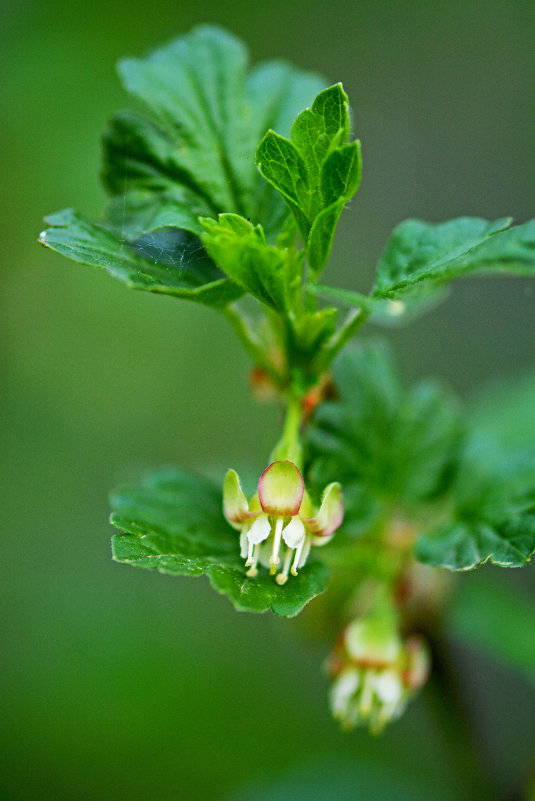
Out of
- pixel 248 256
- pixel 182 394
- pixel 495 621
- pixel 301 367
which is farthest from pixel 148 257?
pixel 182 394

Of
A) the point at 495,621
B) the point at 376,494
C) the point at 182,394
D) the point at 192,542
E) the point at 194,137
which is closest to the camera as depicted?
the point at 192,542

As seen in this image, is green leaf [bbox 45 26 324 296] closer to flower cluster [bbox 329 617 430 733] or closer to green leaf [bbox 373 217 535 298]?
green leaf [bbox 373 217 535 298]

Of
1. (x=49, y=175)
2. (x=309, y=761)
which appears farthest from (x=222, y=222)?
(x=49, y=175)

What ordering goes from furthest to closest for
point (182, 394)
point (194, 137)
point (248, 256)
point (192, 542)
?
point (182, 394)
point (194, 137)
point (192, 542)
point (248, 256)

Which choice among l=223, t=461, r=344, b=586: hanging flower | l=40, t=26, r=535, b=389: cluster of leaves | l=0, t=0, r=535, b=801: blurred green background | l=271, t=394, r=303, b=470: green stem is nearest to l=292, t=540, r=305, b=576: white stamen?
l=223, t=461, r=344, b=586: hanging flower

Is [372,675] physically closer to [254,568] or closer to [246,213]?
[254,568]

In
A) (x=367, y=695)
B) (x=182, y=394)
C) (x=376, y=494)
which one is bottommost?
(x=367, y=695)
